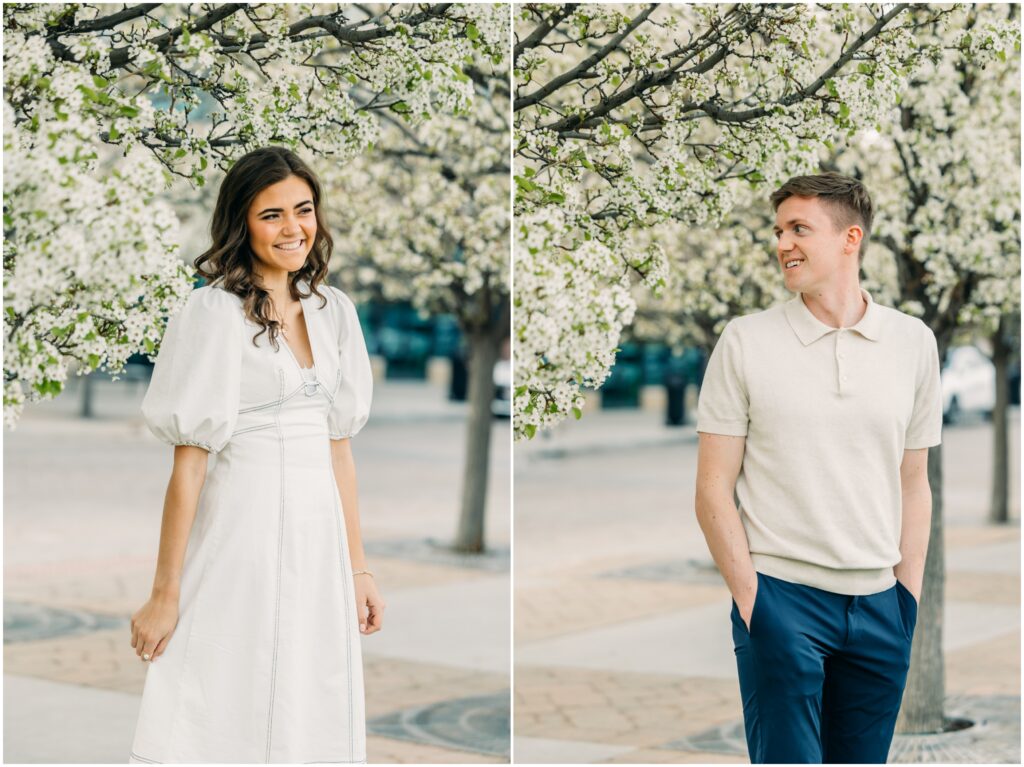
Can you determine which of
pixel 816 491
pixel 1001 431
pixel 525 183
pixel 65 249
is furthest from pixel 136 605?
pixel 1001 431

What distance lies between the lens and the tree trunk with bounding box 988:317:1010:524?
11750mm

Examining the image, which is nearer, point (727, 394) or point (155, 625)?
point (155, 625)

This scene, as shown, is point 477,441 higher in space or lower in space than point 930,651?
higher

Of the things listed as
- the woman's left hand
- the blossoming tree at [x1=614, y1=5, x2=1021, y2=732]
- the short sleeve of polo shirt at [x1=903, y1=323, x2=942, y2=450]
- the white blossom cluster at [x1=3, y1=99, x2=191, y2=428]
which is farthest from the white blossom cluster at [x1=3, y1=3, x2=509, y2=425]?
the blossoming tree at [x1=614, y1=5, x2=1021, y2=732]

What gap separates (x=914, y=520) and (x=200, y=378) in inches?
71.7

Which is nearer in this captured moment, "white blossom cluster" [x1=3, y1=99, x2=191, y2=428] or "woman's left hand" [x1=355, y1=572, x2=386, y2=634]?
"white blossom cluster" [x1=3, y1=99, x2=191, y2=428]

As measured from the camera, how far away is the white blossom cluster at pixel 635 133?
4.45 m

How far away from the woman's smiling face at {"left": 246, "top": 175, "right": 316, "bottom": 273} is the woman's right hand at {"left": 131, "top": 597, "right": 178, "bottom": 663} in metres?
0.83

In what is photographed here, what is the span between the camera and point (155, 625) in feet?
10.6

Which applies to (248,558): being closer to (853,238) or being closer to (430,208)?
(853,238)

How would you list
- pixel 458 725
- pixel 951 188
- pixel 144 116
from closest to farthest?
pixel 144 116 < pixel 951 188 < pixel 458 725

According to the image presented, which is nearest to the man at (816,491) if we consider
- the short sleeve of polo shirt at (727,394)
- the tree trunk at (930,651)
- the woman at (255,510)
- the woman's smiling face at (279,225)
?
the short sleeve of polo shirt at (727,394)

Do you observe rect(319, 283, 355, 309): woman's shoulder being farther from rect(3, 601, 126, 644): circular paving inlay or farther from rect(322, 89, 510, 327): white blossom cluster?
rect(3, 601, 126, 644): circular paving inlay

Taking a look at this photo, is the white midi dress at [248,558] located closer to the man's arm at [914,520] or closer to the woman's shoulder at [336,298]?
the woman's shoulder at [336,298]
